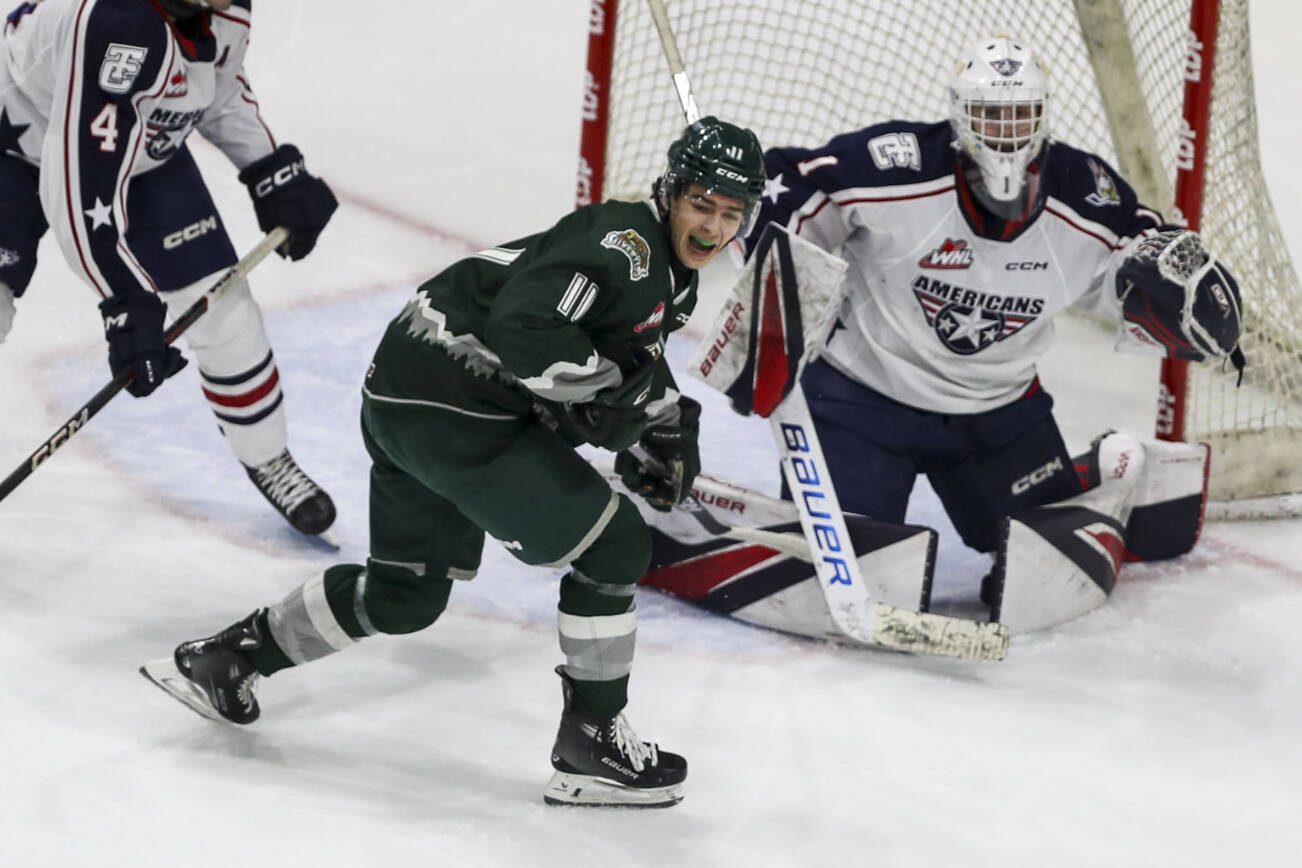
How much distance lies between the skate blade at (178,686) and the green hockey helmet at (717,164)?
1.07 meters

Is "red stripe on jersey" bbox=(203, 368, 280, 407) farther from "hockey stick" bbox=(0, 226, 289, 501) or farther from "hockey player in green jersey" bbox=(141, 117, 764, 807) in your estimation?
"hockey player in green jersey" bbox=(141, 117, 764, 807)

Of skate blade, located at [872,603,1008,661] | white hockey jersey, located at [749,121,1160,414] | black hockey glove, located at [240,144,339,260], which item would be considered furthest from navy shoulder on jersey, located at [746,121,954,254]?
black hockey glove, located at [240,144,339,260]

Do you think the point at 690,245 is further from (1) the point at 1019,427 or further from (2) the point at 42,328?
(2) the point at 42,328

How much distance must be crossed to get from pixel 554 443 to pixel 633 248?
332 millimetres

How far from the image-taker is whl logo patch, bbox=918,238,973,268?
11.6 ft

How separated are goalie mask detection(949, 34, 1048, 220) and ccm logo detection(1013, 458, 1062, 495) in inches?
21.7

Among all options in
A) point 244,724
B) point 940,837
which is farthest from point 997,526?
point 244,724

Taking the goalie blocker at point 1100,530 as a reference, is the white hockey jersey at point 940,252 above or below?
above

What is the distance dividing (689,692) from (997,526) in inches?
27.7

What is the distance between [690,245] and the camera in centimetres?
268

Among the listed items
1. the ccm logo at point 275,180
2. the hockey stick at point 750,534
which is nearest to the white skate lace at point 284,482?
the ccm logo at point 275,180

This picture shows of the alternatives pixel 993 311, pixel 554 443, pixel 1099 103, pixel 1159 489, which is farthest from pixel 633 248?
pixel 1099 103

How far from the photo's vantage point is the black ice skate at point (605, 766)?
284 centimetres

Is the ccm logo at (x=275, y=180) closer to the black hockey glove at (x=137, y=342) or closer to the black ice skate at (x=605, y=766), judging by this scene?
the black hockey glove at (x=137, y=342)
